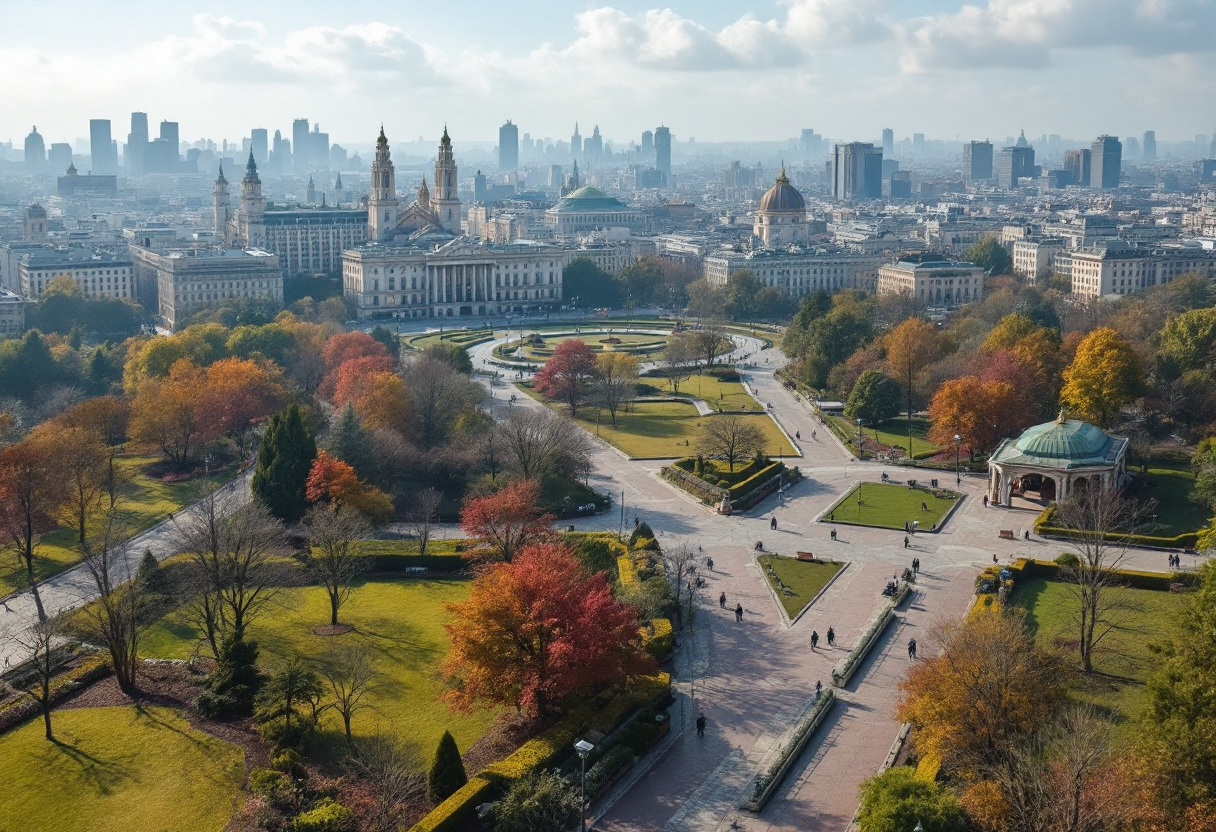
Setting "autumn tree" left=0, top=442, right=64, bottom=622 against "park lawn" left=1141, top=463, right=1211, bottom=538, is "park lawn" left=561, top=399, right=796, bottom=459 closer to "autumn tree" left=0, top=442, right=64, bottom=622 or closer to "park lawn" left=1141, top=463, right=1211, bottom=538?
"park lawn" left=1141, top=463, right=1211, bottom=538

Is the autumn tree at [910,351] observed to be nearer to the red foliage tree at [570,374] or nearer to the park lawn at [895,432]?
the park lawn at [895,432]

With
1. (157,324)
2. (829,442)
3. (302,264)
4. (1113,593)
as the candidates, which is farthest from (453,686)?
(302,264)

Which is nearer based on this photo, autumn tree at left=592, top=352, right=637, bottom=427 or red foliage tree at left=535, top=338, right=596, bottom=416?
autumn tree at left=592, top=352, right=637, bottom=427

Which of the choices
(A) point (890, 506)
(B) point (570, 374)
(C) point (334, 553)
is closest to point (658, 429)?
(B) point (570, 374)

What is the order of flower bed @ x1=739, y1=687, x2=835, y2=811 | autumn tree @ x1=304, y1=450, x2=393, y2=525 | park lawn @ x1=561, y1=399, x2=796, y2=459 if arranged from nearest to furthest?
flower bed @ x1=739, y1=687, x2=835, y2=811 → autumn tree @ x1=304, y1=450, x2=393, y2=525 → park lawn @ x1=561, y1=399, x2=796, y2=459

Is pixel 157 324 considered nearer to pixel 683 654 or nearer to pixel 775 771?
pixel 683 654

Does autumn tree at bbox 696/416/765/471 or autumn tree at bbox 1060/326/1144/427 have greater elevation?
autumn tree at bbox 1060/326/1144/427

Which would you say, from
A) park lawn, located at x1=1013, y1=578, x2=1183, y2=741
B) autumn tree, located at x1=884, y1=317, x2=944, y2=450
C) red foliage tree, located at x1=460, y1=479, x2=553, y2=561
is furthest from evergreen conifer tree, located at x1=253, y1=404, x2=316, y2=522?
autumn tree, located at x1=884, y1=317, x2=944, y2=450

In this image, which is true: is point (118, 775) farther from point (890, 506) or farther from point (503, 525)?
point (890, 506)
